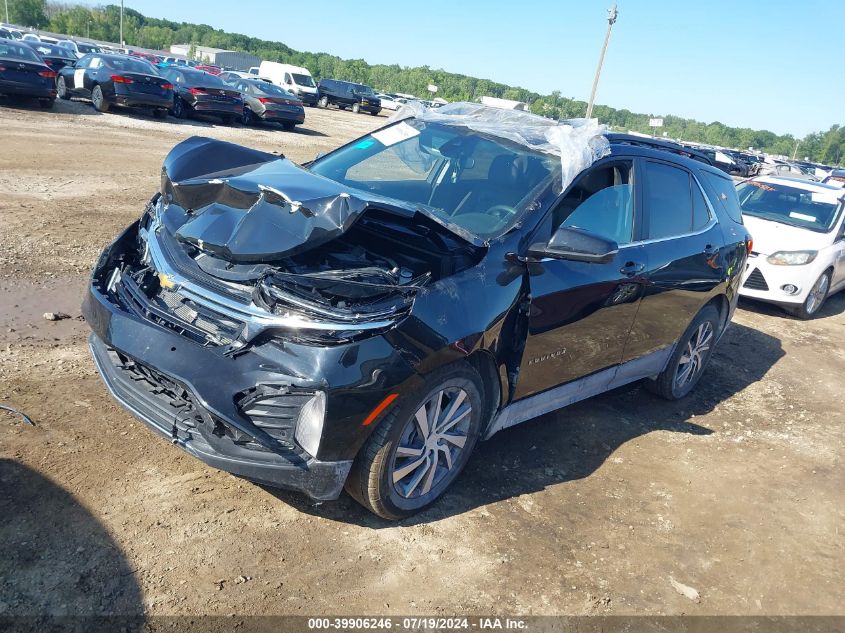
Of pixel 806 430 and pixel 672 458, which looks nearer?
pixel 672 458

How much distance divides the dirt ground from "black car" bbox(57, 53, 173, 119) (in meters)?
14.6

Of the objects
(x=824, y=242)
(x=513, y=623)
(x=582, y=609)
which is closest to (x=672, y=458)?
(x=582, y=609)

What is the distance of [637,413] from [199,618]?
149 inches

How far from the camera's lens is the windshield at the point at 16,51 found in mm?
16964

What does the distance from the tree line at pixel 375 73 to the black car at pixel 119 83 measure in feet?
233

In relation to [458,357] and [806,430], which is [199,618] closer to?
[458,357]

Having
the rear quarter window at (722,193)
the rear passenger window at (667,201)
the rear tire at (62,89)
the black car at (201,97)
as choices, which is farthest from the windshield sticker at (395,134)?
the rear tire at (62,89)

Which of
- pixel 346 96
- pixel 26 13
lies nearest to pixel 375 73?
pixel 26 13

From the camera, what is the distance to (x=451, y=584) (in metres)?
3.08

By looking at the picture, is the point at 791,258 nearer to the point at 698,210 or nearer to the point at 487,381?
the point at 698,210

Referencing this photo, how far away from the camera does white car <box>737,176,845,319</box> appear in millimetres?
8906

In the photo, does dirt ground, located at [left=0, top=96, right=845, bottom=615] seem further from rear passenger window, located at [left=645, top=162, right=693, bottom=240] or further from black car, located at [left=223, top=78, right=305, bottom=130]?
black car, located at [left=223, top=78, right=305, bottom=130]

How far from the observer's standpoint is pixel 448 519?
353 cm

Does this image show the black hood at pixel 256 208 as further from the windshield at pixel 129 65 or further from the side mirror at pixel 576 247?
the windshield at pixel 129 65
